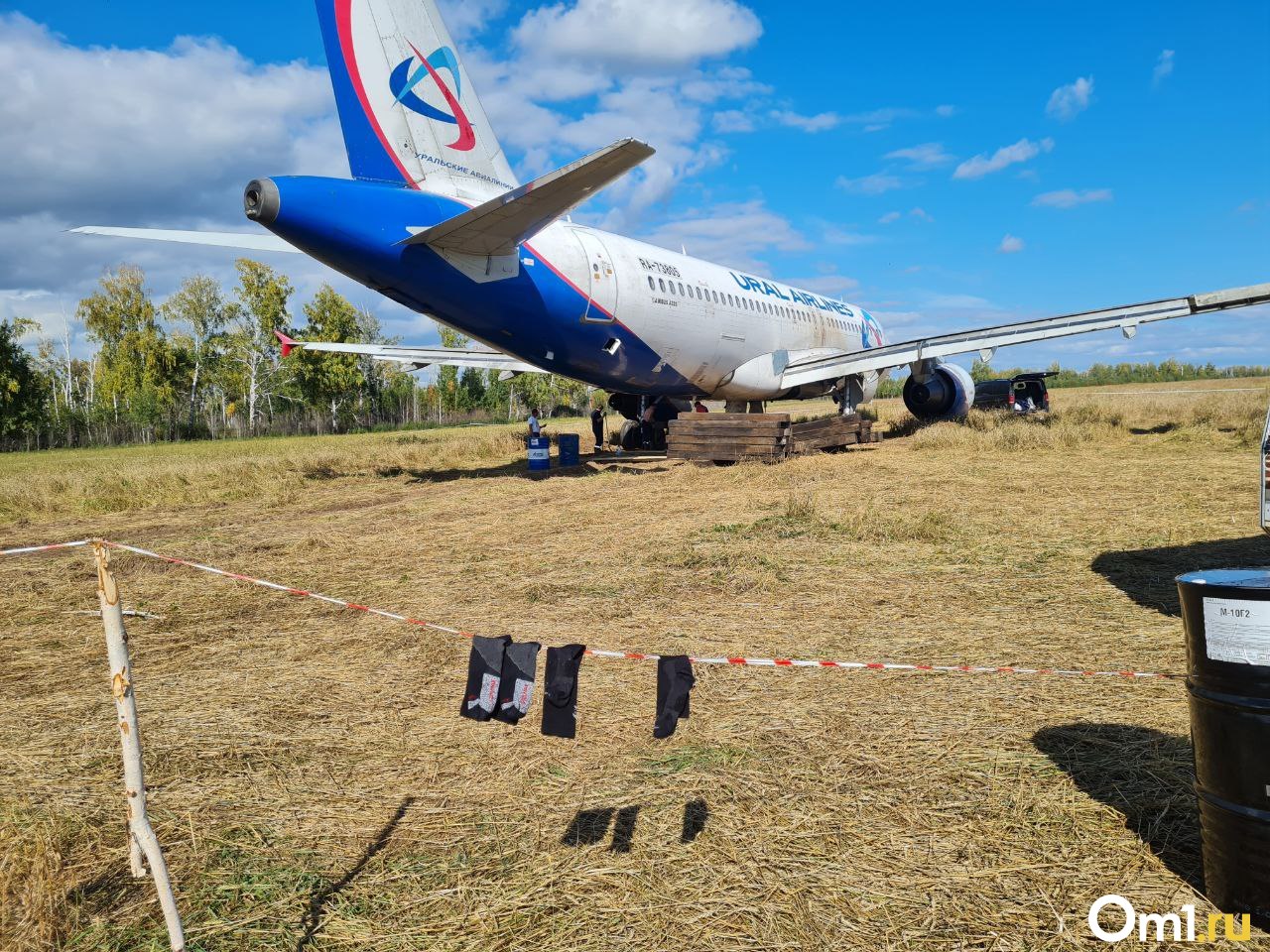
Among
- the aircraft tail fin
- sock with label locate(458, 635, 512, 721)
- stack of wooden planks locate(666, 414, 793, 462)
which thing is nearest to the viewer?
sock with label locate(458, 635, 512, 721)

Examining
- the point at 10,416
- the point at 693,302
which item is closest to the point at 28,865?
the point at 693,302

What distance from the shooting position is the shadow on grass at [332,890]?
9.02 feet

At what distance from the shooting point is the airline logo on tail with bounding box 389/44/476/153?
13.4 m

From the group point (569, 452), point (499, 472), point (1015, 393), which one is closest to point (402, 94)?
point (499, 472)

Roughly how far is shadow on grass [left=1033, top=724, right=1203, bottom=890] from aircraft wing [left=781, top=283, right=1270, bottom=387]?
11.6m

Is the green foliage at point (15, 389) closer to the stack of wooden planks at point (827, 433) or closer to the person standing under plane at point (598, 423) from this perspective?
the person standing under plane at point (598, 423)

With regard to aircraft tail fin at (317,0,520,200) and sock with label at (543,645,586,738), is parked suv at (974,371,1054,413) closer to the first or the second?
aircraft tail fin at (317,0,520,200)

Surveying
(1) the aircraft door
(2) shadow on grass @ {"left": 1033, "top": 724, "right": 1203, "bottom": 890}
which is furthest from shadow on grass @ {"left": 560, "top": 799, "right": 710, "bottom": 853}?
(1) the aircraft door

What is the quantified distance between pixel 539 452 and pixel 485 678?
48.9 feet

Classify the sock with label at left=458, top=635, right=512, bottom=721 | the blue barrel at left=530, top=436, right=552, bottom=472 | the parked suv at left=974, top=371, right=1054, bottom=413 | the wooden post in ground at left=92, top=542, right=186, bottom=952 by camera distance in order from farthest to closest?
the parked suv at left=974, top=371, right=1054, bottom=413 < the blue barrel at left=530, top=436, right=552, bottom=472 < the sock with label at left=458, top=635, right=512, bottom=721 < the wooden post in ground at left=92, top=542, right=186, bottom=952

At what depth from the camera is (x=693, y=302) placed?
18.1 m

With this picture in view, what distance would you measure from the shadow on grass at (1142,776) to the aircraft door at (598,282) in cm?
1241

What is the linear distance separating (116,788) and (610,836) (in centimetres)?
245

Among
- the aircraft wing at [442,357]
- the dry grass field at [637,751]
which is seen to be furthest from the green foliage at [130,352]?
the dry grass field at [637,751]
